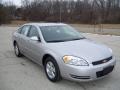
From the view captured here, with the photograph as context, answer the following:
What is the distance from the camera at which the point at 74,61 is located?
4156 mm

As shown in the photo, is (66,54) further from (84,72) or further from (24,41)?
(24,41)

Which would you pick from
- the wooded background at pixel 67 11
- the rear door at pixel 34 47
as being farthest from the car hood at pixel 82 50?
the wooded background at pixel 67 11

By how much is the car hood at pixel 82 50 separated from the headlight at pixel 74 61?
89mm

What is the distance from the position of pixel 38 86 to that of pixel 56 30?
193cm

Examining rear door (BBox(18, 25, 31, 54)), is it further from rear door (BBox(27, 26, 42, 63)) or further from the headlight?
the headlight

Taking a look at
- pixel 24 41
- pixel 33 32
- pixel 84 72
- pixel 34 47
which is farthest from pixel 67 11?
pixel 84 72

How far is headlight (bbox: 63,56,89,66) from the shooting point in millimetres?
4098

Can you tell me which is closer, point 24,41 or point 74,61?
point 74,61

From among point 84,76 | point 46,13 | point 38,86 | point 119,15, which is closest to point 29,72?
point 38,86

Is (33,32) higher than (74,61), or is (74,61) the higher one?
(33,32)

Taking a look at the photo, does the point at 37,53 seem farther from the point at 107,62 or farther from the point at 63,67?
the point at 107,62

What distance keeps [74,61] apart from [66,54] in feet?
0.88

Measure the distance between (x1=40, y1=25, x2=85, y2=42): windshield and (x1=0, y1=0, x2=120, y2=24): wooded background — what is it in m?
58.1

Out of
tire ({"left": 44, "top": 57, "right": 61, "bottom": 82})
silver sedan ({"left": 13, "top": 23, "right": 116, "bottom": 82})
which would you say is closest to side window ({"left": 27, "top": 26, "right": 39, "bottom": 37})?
silver sedan ({"left": 13, "top": 23, "right": 116, "bottom": 82})
